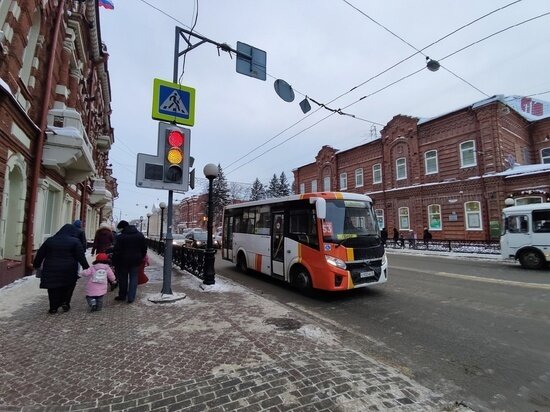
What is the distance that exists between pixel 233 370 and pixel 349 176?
34052mm

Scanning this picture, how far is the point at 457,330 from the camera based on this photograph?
18.6 feet

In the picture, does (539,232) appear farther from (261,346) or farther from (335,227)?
(261,346)

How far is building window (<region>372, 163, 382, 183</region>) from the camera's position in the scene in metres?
32.3

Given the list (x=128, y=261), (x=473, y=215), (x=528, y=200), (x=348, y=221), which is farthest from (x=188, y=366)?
(x=473, y=215)

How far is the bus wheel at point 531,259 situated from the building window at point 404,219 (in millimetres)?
14357

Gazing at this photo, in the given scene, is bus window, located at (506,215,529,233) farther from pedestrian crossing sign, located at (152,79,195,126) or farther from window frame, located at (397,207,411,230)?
pedestrian crossing sign, located at (152,79,195,126)

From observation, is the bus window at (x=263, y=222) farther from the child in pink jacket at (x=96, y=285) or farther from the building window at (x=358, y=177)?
the building window at (x=358, y=177)

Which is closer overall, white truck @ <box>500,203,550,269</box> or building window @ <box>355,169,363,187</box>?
white truck @ <box>500,203,550,269</box>

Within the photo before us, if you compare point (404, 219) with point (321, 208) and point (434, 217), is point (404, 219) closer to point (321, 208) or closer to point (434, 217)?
point (434, 217)

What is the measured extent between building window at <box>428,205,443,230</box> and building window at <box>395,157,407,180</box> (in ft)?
13.6

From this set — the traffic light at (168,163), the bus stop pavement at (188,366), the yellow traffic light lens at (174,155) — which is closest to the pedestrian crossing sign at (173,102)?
the traffic light at (168,163)

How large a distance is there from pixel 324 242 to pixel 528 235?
11.7 meters

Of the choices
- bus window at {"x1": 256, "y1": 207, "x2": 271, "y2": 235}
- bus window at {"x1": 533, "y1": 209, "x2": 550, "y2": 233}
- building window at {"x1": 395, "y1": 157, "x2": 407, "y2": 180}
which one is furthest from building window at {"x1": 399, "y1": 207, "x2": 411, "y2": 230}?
bus window at {"x1": 256, "y1": 207, "x2": 271, "y2": 235}

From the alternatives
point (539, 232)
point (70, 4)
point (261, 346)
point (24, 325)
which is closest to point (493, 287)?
point (539, 232)
